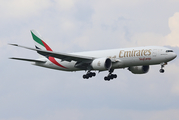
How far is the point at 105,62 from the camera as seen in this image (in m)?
57.8

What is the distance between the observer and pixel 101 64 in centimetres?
5766

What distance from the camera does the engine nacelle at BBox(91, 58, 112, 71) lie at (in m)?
57.6

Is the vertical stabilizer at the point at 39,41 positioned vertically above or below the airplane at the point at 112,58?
above

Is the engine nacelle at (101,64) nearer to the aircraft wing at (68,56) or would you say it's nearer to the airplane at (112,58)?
the airplane at (112,58)

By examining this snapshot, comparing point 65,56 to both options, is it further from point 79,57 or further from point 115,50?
point 115,50

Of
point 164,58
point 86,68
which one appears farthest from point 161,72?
point 86,68

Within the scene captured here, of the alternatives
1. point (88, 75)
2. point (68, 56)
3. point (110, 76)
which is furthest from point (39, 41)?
point (110, 76)

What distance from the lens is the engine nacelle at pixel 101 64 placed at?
189 ft

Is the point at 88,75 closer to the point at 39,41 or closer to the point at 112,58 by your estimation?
the point at 112,58

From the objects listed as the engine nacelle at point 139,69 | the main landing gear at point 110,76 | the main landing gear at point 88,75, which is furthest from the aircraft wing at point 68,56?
the engine nacelle at point 139,69

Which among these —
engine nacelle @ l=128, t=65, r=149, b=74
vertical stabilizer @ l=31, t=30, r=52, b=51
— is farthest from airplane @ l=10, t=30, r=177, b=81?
vertical stabilizer @ l=31, t=30, r=52, b=51

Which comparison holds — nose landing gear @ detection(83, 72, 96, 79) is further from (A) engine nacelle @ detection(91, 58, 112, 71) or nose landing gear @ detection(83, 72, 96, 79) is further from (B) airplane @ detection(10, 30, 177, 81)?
(A) engine nacelle @ detection(91, 58, 112, 71)

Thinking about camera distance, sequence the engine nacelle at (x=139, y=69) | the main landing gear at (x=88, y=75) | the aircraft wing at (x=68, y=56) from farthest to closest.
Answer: the engine nacelle at (x=139, y=69) → the main landing gear at (x=88, y=75) → the aircraft wing at (x=68, y=56)

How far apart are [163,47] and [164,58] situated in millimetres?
2007
